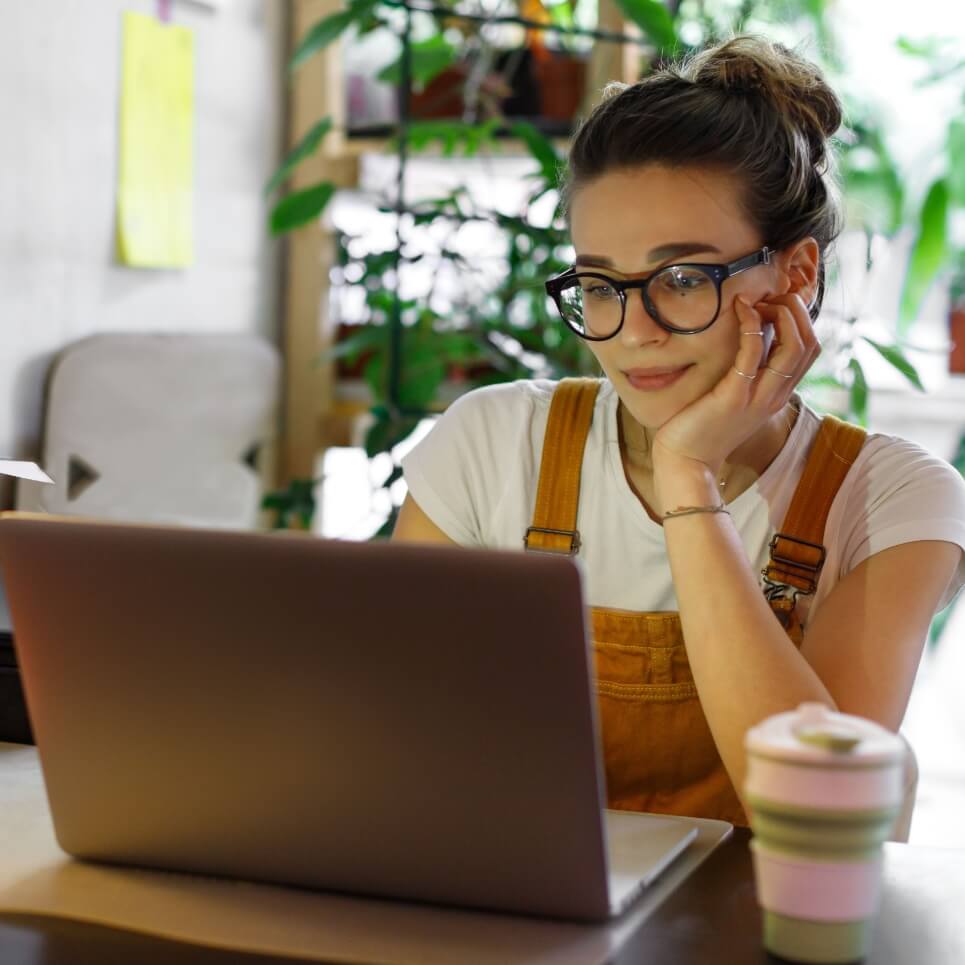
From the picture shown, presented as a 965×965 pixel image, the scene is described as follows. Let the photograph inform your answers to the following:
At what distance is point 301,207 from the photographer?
2.20 m

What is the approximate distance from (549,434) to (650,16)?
0.84m

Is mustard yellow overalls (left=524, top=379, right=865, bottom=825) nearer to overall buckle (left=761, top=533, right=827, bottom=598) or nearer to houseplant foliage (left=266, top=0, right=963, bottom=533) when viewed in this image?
overall buckle (left=761, top=533, right=827, bottom=598)

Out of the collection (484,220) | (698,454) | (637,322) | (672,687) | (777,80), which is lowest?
(672,687)

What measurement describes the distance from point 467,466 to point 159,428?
83 centimetres

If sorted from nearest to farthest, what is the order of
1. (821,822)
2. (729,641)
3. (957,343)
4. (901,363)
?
1. (821,822)
2. (729,641)
3. (901,363)
4. (957,343)

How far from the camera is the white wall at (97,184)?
180cm

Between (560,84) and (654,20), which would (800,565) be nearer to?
(654,20)

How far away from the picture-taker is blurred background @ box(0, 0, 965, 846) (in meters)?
1.89

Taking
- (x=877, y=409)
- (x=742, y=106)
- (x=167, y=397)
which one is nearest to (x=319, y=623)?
(x=742, y=106)

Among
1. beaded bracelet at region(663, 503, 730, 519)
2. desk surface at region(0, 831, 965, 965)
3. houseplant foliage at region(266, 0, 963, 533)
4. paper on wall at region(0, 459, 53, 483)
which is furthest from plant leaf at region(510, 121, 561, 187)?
desk surface at region(0, 831, 965, 965)

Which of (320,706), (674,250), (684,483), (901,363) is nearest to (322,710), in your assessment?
(320,706)

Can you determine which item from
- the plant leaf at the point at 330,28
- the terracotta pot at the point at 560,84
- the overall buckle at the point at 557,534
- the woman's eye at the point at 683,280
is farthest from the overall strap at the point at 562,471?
the terracotta pot at the point at 560,84

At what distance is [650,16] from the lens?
1.93m

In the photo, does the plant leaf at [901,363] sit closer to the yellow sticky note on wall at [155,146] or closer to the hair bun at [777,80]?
the hair bun at [777,80]
